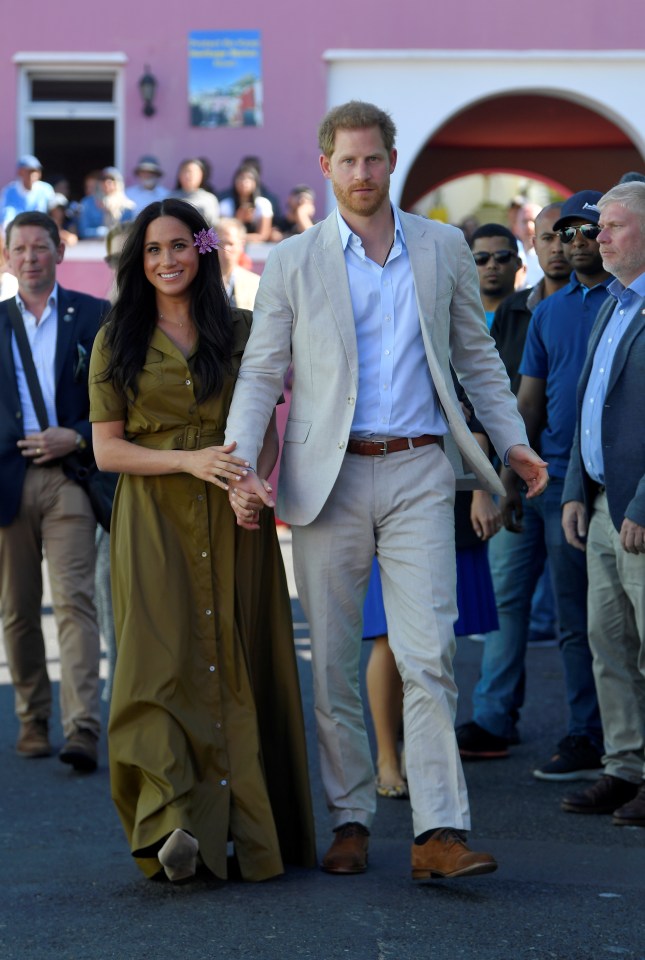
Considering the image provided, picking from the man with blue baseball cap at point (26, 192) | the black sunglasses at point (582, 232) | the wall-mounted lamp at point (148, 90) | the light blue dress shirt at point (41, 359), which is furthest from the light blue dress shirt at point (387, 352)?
the wall-mounted lamp at point (148, 90)

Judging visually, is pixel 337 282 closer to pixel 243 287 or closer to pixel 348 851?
pixel 348 851

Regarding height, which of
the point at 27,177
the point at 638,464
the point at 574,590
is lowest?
the point at 574,590

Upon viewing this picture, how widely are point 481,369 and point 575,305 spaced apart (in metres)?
1.59

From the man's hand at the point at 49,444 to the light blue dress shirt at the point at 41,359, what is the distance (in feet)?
0.31

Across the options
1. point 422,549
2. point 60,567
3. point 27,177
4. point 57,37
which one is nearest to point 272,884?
point 422,549

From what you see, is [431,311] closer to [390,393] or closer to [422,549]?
[390,393]

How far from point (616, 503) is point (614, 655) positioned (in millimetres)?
640

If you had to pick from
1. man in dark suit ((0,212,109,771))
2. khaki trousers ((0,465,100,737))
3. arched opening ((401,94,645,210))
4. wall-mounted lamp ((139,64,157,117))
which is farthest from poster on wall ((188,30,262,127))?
khaki trousers ((0,465,100,737))

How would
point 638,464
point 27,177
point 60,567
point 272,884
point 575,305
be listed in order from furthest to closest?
point 27,177, point 60,567, point 575,305, point 638,464, point 272,884

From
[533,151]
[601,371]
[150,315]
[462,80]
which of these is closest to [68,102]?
[462,80]

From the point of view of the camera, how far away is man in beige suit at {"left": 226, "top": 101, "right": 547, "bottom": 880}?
5.13 metres

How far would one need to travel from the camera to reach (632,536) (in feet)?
19.1

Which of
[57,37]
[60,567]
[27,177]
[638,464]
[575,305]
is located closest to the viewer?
[638,464]

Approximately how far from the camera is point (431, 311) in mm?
5215
